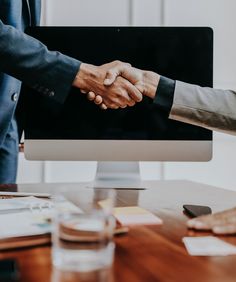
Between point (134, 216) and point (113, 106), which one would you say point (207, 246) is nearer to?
point (134, 216)

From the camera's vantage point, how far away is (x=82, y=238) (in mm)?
587

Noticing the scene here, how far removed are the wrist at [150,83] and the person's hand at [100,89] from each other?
1.3 inches

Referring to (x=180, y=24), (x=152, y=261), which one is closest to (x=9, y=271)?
(x=152, y=261)

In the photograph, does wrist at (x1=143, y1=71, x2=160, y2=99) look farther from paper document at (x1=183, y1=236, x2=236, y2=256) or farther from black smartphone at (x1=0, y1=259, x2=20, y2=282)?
black smartphone at (x1=0, y1=259, x2=20, y2=282)

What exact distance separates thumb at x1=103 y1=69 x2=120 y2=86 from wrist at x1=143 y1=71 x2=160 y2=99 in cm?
11

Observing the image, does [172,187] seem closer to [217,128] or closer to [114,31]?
[217,128]

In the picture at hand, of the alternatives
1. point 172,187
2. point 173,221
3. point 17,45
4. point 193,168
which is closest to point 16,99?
point 17,45

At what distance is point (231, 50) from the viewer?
9.25ft

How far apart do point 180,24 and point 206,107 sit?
1613 millimetres

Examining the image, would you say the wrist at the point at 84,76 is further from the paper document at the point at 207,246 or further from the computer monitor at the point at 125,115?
the paper document at the point at 207,246

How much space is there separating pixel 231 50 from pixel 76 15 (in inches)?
37.9

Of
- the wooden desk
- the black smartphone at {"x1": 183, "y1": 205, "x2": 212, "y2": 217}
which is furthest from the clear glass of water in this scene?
the black smartphone at {"x1": 183, "y1": 205, "x2": 212, "y2": 217}

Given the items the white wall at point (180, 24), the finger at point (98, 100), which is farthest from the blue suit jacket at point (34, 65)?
the white wall at point (180, 24)

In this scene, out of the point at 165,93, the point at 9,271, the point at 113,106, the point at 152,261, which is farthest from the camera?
the point at 113,106
